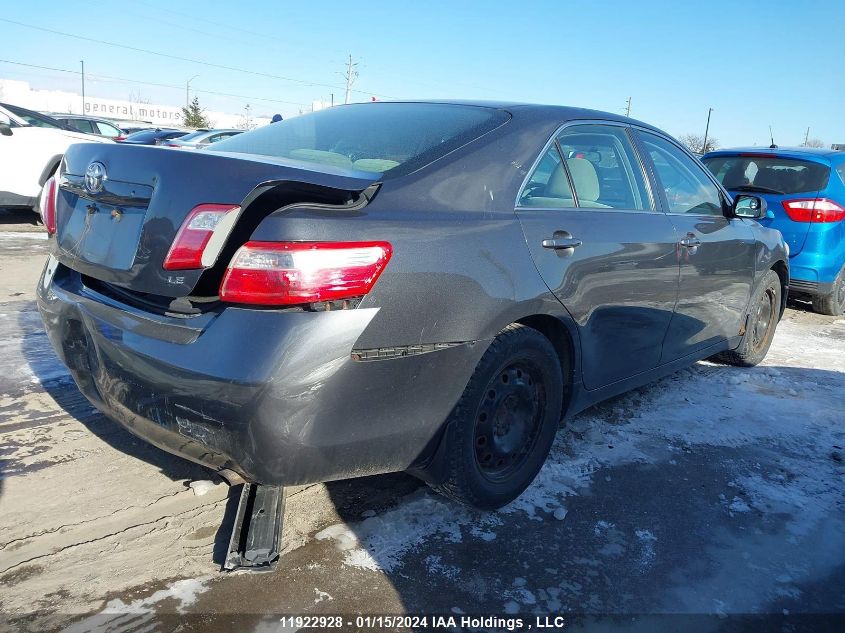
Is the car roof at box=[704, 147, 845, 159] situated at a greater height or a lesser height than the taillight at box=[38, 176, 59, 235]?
greater

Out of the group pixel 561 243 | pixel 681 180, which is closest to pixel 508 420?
pixel 561 243

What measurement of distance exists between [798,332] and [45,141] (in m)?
8.98

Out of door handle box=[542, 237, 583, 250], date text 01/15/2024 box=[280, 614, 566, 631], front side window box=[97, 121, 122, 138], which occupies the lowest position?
date text 01/15/2024 box=[280, 614, 566, 631]

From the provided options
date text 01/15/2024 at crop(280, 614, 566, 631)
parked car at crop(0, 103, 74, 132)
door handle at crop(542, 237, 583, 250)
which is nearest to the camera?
date text 01/15/2024 at crop(280, 614, 566, 631)

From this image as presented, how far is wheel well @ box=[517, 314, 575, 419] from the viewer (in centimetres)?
267

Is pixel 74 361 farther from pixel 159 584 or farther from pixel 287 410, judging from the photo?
Answer: pixel 287 410

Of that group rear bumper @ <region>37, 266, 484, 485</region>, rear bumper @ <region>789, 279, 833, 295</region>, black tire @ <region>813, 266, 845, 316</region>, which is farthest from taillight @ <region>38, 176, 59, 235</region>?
black tire @ <region>813, 266, 845, 316</region>

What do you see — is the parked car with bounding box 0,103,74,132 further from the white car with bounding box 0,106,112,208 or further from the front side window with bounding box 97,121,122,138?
the front side window with bounding box 97,121,122,138

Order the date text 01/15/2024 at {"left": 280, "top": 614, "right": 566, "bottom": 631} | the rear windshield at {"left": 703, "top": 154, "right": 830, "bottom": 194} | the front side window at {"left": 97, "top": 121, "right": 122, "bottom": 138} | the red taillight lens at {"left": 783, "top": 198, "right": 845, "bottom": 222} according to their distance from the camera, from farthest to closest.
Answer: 1. the front side window at {"left": 97, "top": 121, "right": 122, "bottom": 138}
2. the rear windshield at {"left": 703, "top": 154, "right": 830, "bottom": 194}
3. the red taillight lens at {"left": 783, "top": 198, "right": 845, "bottom": 222}
4. the date text 01/15/2024 at {"left": 280, "top": 614, "right": 566, "bottom": 631}

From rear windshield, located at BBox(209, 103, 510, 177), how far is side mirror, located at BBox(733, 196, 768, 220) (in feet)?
6.92

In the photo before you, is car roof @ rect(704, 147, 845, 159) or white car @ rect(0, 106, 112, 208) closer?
car roof @ rect(704, 147, 845, 159)

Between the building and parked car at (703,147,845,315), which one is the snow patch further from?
the building

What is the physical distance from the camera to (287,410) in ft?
6.11

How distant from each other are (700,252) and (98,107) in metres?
76.5
